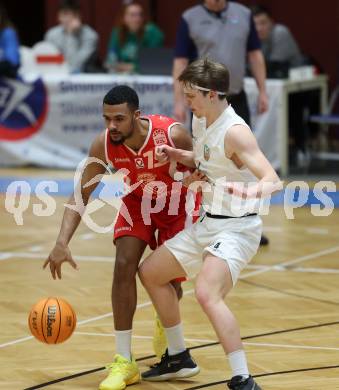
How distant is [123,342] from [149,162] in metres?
1.00

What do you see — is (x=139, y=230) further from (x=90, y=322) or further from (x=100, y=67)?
(x=100, y=67)

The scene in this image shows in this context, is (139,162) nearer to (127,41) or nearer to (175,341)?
(175,341)

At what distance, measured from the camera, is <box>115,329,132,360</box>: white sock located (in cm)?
589

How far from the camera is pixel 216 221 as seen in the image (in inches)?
224

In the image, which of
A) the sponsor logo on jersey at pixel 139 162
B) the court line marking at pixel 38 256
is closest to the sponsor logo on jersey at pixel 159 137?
the sponsor logo on jersey at pixel 139 162

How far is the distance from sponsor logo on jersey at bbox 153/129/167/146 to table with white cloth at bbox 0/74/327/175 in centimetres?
704

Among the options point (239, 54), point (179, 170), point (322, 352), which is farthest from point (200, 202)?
point (239, 54)

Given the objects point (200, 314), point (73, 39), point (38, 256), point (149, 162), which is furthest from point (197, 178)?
point (73, 39)

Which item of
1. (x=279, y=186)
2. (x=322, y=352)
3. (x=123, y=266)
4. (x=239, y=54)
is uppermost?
(x=239, y=54)

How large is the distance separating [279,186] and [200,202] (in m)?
0.99

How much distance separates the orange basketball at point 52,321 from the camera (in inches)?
231

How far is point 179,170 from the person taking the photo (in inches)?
240

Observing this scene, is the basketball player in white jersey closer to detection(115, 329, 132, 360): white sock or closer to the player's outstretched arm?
detection(115, 329, 132, 360): white sock

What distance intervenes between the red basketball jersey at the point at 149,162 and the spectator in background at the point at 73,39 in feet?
26.9
